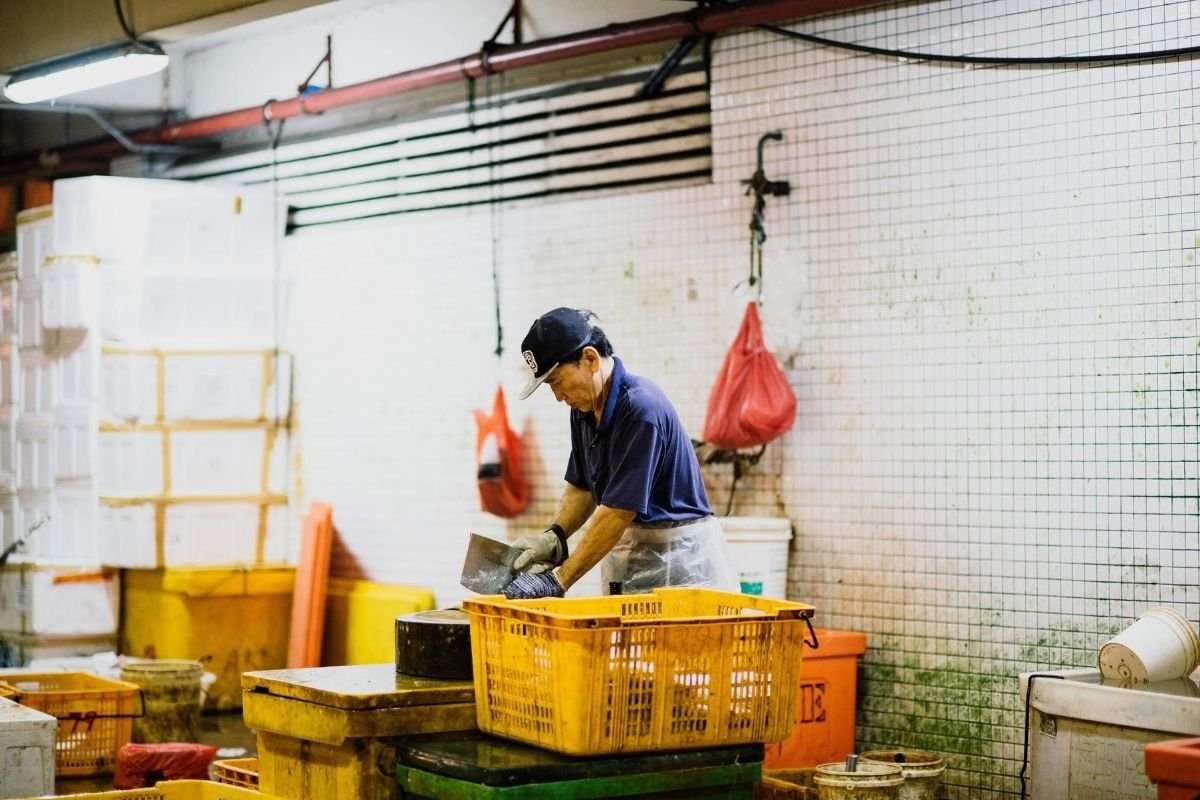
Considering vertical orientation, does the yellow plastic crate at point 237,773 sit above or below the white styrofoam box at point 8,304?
below

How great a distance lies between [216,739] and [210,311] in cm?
274

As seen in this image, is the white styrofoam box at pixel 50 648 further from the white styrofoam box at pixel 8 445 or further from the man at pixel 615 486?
the man at pixel 615 486

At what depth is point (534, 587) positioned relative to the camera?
4.38 m

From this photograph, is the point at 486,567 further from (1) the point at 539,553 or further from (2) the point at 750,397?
(2) the point at 750,397

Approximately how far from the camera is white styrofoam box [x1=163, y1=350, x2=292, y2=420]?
8859 millimetres

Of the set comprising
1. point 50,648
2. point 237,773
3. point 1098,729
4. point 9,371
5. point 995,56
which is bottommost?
point 50,648

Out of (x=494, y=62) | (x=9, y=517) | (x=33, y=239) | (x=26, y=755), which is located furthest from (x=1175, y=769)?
(x=9, y=517)

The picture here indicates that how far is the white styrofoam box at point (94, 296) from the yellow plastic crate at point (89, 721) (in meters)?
2.90

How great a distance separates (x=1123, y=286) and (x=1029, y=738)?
181cm

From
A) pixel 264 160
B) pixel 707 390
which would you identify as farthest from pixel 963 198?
pixel 264 160

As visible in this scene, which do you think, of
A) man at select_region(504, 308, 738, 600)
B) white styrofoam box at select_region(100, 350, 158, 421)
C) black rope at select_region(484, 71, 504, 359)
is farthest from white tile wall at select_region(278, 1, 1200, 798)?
white styrofoam box at select_region(100, 350, 158, 421)

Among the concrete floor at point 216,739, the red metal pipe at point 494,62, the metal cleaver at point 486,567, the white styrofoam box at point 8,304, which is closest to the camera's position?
the metal cleaver at point 486,567

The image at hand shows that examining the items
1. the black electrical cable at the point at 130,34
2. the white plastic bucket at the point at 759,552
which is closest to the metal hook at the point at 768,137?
the white plastic bucket at the point at 759,552

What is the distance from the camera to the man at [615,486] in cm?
465
